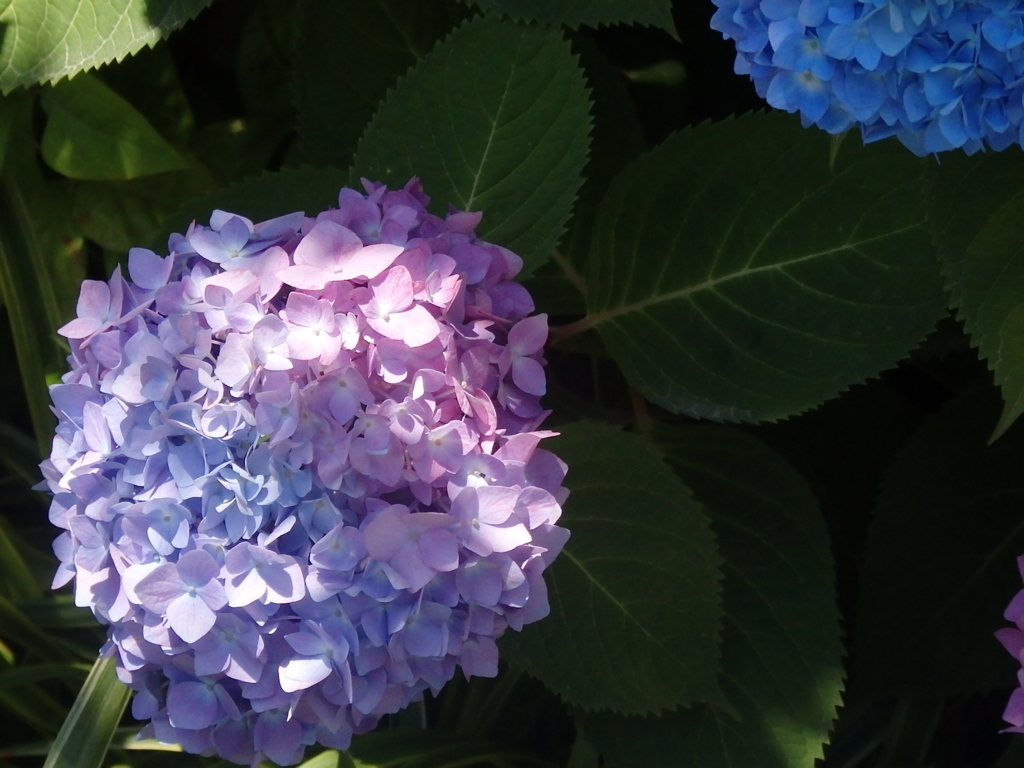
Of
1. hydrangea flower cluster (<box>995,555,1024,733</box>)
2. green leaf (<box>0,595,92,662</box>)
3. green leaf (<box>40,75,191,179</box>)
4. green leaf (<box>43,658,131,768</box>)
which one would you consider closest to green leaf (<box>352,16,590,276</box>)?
green leaf (<box>40,75,191,179</box>)

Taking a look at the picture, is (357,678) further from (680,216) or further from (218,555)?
(680,216)

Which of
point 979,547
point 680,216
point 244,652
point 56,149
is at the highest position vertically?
point 680,216

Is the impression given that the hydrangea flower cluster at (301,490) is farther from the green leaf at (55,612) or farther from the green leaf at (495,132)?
the green leaf at (55,612)

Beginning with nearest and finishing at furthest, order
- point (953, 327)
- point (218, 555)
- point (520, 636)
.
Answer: point (218, 555)
point (520, 636)
point (953, 327)

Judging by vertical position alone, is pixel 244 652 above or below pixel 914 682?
below

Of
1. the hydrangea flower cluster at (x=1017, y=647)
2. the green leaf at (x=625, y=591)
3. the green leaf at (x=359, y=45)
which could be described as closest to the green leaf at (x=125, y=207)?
the green leaf at (x=359, y=45)

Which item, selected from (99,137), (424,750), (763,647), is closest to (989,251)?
(763,647)

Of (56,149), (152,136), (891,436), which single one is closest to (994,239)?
(891,436)
